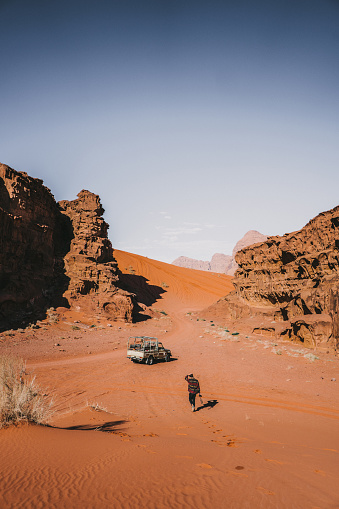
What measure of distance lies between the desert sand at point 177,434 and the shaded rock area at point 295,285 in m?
2.48

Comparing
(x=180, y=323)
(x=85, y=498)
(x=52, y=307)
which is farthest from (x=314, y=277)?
(x=52, y=307)

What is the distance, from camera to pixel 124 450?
429cm

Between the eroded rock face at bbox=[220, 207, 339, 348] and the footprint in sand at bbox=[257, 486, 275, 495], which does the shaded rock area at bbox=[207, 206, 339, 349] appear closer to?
the eroded rock face at bbox=[220, 207, 339, 348]

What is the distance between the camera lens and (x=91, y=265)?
106 ft

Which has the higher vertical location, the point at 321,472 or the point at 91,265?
the point at 91,265

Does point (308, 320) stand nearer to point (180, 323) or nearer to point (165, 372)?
point (165, 372)

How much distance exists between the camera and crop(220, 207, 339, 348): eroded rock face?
706 inches

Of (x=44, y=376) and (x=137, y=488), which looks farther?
(x=44, y=376)

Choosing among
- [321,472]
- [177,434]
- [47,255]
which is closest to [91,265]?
[47,255]

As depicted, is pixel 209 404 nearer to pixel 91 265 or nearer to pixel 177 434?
pixel 177 434

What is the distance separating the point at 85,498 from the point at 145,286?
5307 cm

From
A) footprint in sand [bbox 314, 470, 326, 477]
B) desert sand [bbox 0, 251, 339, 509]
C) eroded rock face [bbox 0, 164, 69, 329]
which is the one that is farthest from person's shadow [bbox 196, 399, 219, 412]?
eroded rock face [bbox 0, 164, 69, 329]

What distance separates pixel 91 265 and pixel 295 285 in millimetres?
22889

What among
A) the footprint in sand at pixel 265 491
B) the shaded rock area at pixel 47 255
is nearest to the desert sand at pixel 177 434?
the footprint in sand at pixel 265 491
